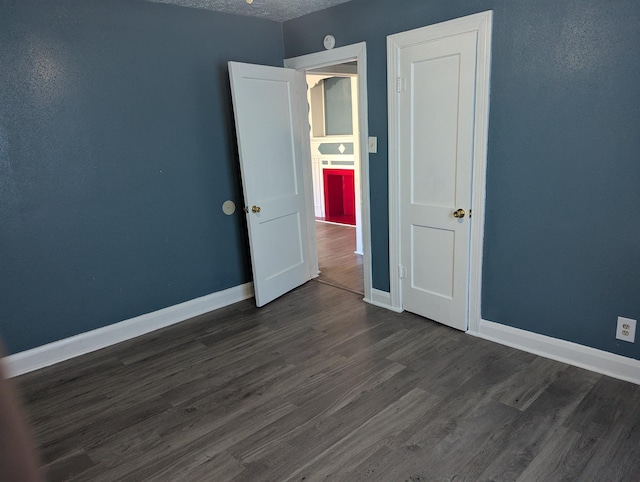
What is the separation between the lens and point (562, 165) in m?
2.52

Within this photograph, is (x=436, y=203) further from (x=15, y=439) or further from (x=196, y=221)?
(x=15, y=439)

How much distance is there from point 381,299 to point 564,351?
1450 mm

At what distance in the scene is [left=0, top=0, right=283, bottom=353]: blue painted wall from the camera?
2.81 metres

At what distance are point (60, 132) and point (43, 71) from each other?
383mm

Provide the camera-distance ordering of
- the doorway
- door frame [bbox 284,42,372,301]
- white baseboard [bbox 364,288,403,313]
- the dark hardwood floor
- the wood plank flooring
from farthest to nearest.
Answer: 1. the doorway
2. the dark hardwood floor
3. white baseboard [bbox 364,288,403,313]
4. door frame [bbox 284,42,372,301]
5. the wood plank flooring

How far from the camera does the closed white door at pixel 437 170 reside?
2.88 m

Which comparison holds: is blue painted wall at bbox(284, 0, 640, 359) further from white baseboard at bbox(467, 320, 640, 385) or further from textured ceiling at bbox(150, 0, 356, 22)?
textured ceiling at bbox(150, 0, 356, 22)

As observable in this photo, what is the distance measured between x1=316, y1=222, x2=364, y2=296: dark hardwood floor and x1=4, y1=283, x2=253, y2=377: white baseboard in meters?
0.93

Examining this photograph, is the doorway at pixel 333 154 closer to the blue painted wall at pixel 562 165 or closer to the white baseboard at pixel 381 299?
the white baseboard at pixel 381 299

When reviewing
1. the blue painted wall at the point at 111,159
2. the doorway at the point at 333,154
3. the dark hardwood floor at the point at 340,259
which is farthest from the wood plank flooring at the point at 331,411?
the doorway at the point at 333,154

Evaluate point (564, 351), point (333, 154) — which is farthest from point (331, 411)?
point (333, 154)

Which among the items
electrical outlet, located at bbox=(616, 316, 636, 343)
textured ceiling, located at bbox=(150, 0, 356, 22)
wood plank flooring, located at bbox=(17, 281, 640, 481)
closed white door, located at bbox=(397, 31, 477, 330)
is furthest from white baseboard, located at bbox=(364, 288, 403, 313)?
textured ceiling, located at bbox=(150, 0, 356, 22)

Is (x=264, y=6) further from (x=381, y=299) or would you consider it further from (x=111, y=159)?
(x=381, y=299)

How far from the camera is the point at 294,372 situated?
279 centimetres
